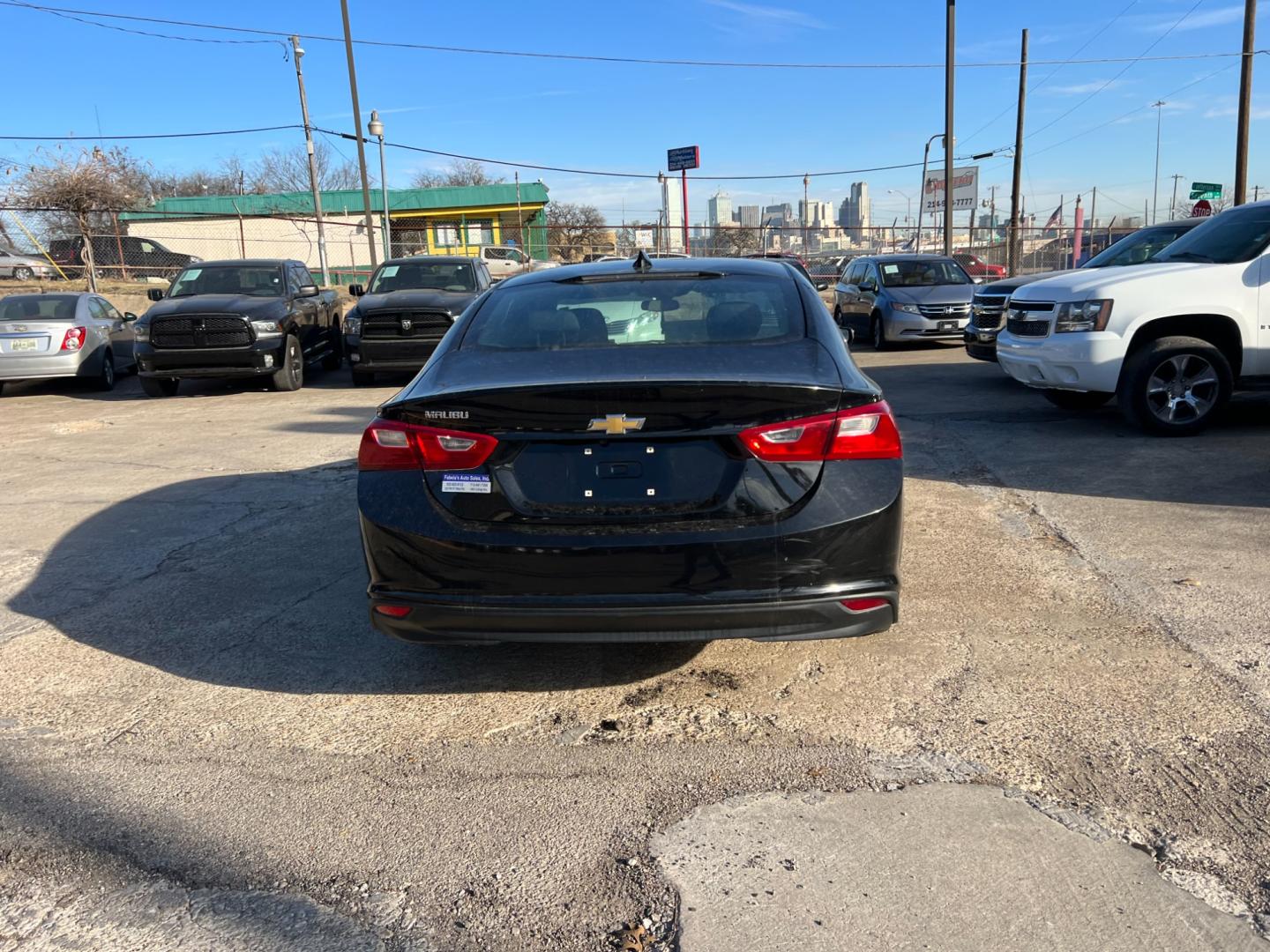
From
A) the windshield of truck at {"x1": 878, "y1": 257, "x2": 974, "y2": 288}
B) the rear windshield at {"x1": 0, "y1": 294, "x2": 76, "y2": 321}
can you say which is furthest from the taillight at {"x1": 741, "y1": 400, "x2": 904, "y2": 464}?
the windshield of truck at {"x1": 878, "y1": 257, "x2": 974, "y2": 288}

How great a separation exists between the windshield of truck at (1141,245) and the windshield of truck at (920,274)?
A: 490 cm

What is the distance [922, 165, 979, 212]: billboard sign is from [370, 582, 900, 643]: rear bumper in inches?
1735

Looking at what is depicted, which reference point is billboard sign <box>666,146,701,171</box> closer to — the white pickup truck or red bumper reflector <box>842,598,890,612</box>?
the white pickup truck

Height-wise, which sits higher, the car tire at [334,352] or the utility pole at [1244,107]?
the utility pole at [1244,107]

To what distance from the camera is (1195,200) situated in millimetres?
26203

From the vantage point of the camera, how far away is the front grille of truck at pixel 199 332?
1220 cm

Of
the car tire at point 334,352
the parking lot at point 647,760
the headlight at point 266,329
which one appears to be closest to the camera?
the parking lot at point 647,760

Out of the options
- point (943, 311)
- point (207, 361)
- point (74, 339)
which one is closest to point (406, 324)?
point (207, 361)

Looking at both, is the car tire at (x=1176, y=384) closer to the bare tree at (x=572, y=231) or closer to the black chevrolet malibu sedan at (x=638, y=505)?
the black chevrolet malibu sedan at (x=638, y=505)

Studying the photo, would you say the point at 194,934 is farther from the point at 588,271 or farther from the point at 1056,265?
the point at 1056,265

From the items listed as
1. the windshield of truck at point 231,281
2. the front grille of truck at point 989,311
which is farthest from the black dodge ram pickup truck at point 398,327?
the front grille of truck at point 989,311

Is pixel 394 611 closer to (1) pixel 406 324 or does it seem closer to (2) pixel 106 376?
(1) pixel 406 324

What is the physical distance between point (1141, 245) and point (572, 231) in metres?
43.8

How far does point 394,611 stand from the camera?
333cm
